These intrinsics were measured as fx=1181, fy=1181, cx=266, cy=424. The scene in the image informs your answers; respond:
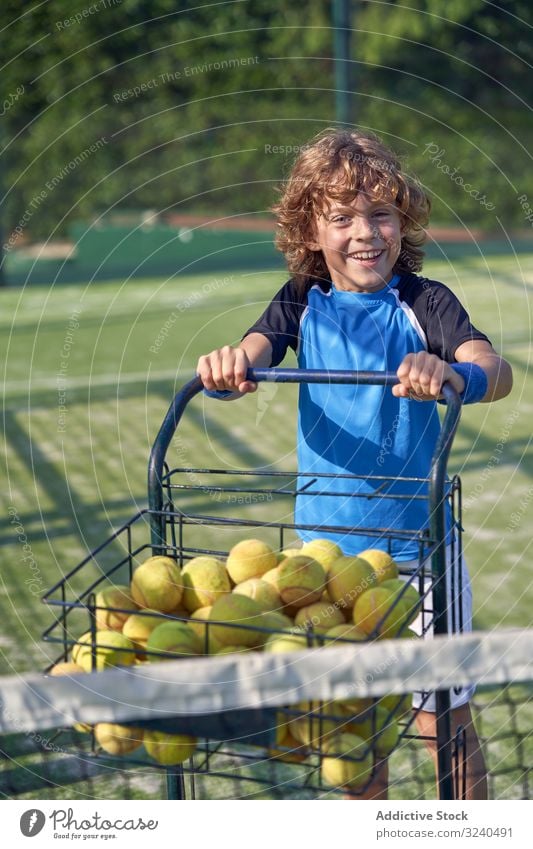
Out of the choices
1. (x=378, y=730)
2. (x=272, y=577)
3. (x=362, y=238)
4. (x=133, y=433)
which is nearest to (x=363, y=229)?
(x=362, y=238)

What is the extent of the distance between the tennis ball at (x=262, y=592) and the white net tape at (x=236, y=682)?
208 millimetres

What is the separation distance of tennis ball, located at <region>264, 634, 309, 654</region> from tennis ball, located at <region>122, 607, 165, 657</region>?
164mm

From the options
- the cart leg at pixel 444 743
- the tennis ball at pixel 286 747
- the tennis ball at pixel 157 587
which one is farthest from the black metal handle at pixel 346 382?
the tennis ball at pixel 286 747

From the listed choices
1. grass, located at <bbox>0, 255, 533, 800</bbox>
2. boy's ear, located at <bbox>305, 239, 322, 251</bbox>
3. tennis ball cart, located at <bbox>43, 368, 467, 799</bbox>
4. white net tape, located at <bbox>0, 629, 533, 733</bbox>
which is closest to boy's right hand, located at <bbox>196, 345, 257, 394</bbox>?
tennis ball cart, located at <bbox>43, 368, 467, 799</bbox>

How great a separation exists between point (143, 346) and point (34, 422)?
235cm

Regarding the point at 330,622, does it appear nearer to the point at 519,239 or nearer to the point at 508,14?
the point at 519,239

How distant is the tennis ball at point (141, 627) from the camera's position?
1604mm

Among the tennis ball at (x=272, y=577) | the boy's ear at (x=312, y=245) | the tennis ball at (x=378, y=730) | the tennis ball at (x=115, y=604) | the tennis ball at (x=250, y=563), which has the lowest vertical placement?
the tennis ball at (x=378, y=730)

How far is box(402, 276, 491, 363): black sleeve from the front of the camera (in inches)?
82.1

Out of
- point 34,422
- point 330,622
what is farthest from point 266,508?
point 330,622

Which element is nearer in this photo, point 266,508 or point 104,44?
point 266,508

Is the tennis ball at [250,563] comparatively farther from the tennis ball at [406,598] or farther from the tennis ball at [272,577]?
the tennis ball at [406,598]
